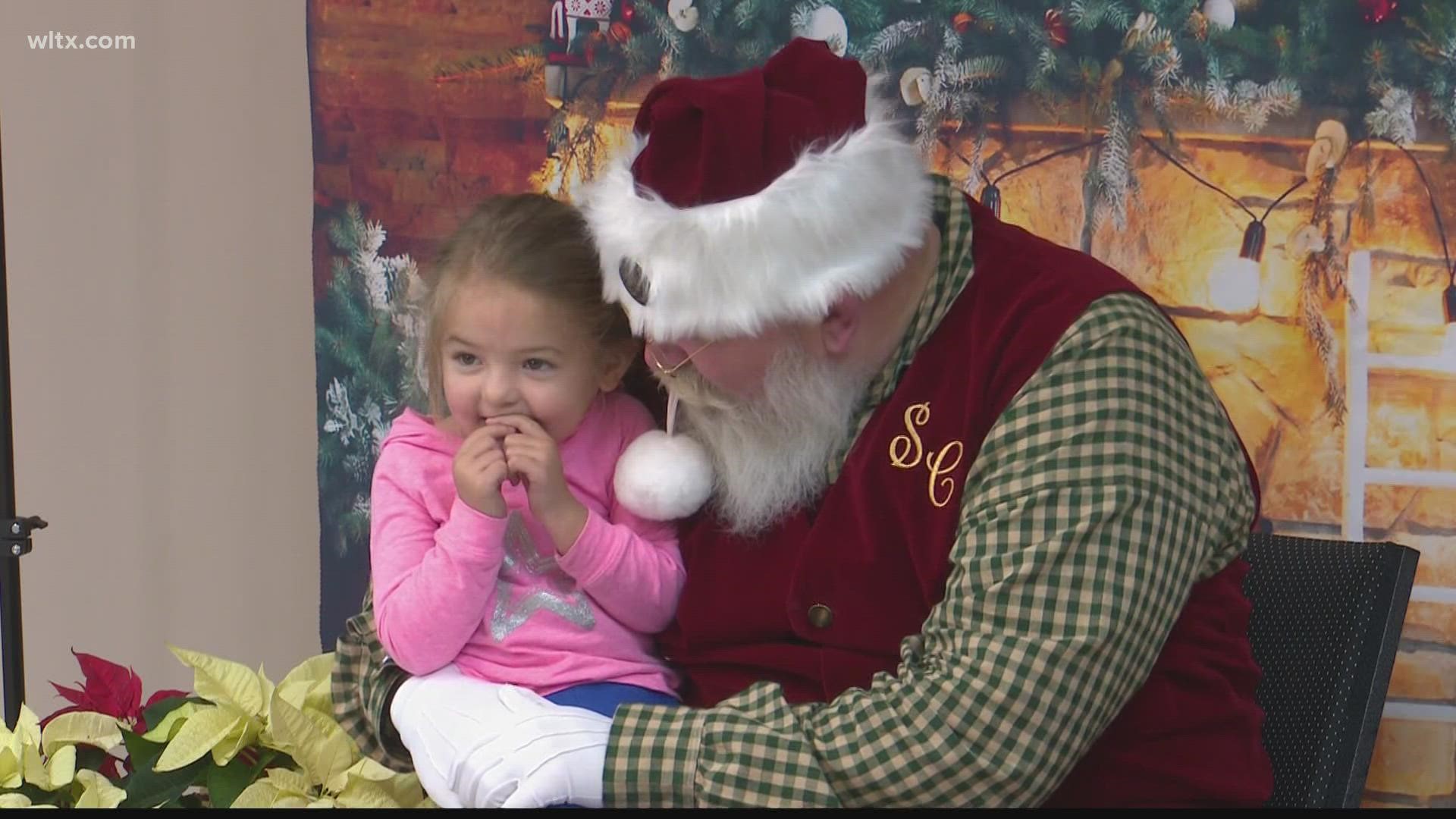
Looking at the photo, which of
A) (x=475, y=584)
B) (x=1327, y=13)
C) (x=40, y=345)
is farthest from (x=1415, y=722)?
(x=40, y=345)

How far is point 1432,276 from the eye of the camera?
2553mm

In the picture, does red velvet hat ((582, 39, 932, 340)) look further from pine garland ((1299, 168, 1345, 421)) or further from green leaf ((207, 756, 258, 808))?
pine garland ((1299, 168, 1345, 421))

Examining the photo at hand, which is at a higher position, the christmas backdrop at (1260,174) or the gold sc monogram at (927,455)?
the christmas backdrop at (1260,174)

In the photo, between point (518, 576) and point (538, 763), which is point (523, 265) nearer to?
point (518, 576)

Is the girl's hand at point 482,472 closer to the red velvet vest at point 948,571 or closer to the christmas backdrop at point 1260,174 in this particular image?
the red velvet vest at point 948,571

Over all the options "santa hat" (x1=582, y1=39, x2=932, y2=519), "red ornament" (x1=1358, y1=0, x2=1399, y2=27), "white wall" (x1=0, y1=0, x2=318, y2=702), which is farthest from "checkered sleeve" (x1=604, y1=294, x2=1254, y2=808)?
"white wall" (x1=0, y1=0, x2=318, y2=702)

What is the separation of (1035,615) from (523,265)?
770 millimetres

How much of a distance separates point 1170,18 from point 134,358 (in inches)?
92.6

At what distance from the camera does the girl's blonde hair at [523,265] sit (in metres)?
1.82

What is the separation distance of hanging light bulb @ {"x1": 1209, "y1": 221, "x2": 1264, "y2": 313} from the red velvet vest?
3.31 feet

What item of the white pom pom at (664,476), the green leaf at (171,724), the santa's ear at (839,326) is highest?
the santa's ear at (839,326)

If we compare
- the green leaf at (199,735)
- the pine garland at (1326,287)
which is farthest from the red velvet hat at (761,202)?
the pine garland at (1326,287)

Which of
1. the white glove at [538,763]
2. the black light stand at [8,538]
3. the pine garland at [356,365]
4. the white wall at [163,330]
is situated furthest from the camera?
the white wall at [163,330]

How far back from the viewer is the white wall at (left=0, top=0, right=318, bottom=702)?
3232 millimetres
